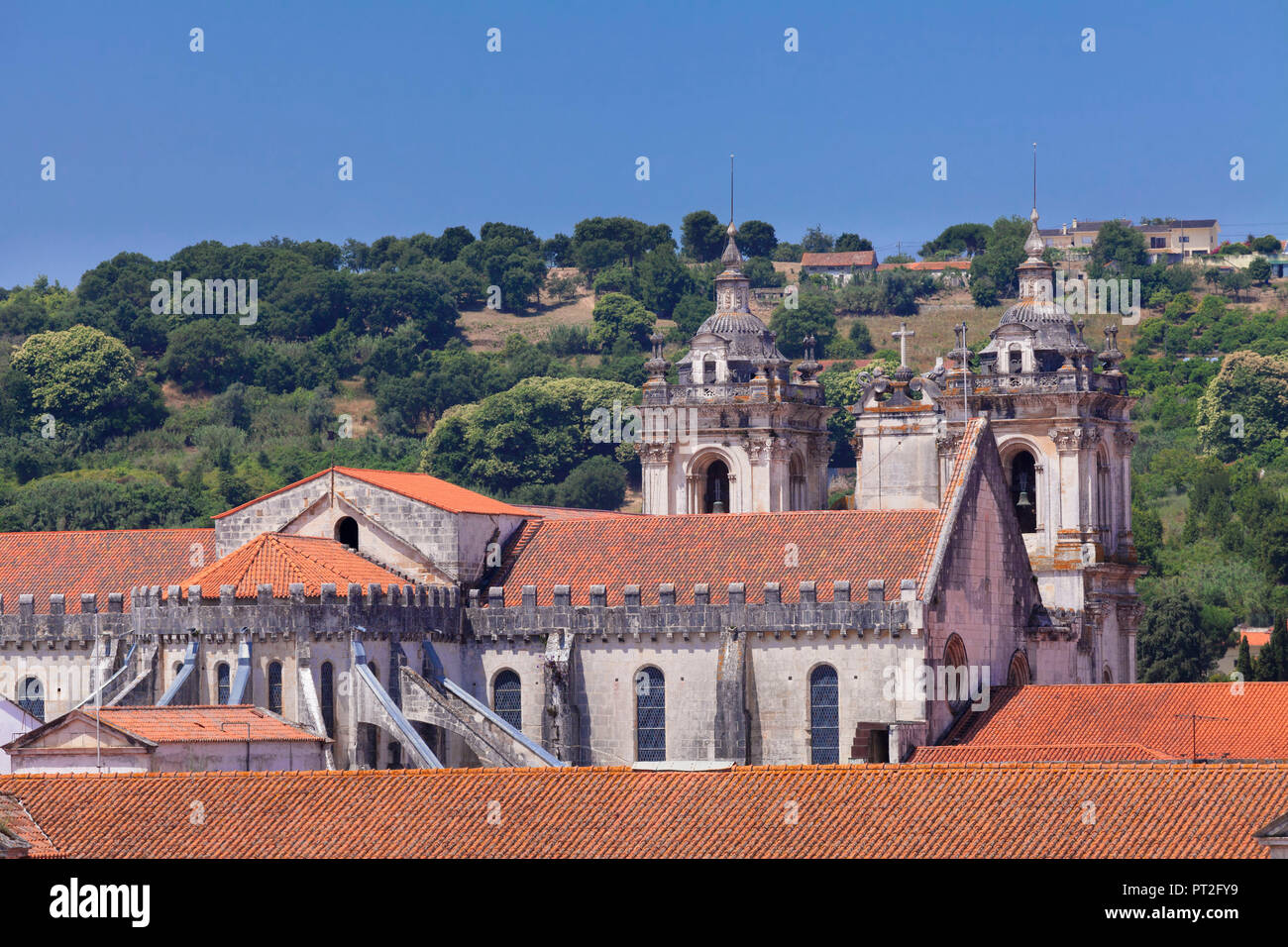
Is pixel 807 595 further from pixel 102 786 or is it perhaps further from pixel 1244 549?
pixel 1244 549

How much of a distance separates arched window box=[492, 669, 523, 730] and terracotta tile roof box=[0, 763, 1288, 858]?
25.5 meters

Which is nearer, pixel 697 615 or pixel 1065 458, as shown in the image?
pixel 697 615

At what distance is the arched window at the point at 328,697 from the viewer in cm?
7644

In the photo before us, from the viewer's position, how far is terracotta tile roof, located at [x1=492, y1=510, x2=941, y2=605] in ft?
264

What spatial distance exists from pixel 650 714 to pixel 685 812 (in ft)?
90.6

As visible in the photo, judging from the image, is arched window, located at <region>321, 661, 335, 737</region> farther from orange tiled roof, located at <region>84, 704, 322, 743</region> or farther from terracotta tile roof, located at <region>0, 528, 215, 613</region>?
terracotta tile roof, located at <region>0, 528, 215, 613</region>

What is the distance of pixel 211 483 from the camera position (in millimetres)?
166875

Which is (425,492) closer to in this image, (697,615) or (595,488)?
(697,615)

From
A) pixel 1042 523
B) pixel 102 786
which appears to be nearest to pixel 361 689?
pixel 102 786

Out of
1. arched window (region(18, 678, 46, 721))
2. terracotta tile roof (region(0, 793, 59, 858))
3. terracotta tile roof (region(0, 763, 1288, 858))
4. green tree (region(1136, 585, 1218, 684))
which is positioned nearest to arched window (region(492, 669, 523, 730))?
arched window (region(18, 678, 46, 721))

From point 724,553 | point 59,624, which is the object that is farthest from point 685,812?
point 59,624

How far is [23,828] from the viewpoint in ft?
174

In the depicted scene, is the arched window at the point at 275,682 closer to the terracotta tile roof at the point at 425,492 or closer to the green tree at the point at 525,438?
the terracotta tile roof at the point at 425,492

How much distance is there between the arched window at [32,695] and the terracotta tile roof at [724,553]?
12907 mm
